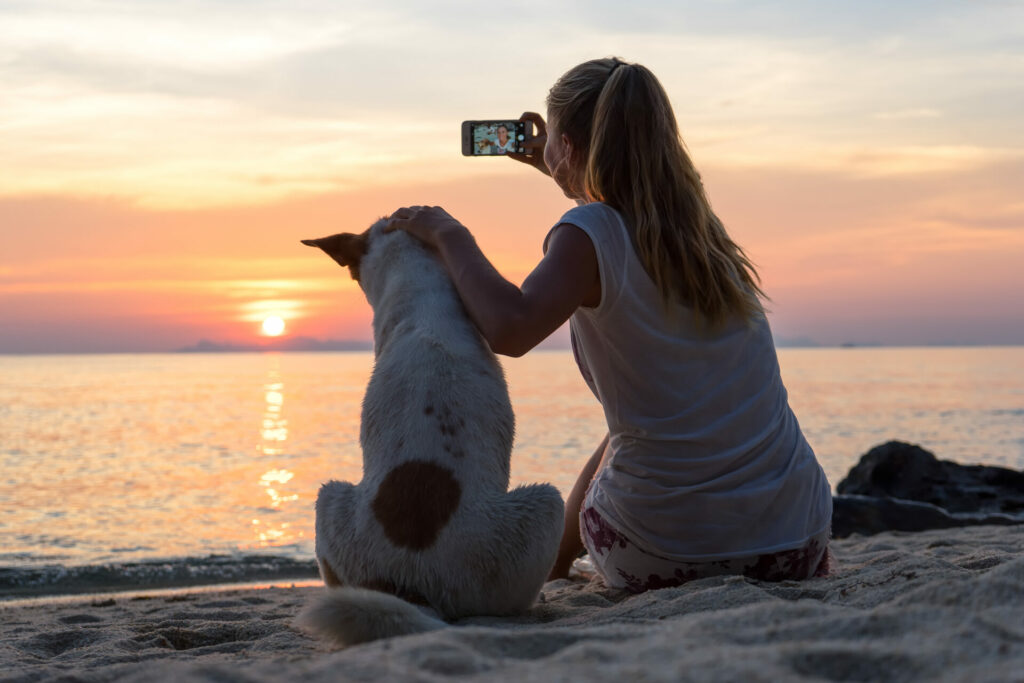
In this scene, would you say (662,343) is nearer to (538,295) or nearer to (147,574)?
(538,295)

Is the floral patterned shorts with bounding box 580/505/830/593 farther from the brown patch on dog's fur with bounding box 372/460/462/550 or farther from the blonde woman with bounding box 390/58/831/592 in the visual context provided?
the brown patch on dog's fur with bounding box 372/460/462/550

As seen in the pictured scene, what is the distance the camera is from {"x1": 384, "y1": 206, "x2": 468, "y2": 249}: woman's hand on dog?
403 cm

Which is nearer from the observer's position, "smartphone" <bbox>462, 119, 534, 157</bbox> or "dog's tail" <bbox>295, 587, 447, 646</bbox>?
"dog's tail" <bbox>295, 587, 447, 646</bbox>

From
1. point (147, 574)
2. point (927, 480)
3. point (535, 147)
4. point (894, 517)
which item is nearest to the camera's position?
point (535, 147)

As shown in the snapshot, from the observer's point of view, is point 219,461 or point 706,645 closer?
point 706,645

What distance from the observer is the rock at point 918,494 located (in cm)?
819

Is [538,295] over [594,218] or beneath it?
beneath

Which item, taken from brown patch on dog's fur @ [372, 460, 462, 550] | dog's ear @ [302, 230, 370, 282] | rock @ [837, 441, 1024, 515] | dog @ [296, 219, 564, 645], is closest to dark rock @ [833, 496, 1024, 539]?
rock @ [837, 441, 1024, 515]

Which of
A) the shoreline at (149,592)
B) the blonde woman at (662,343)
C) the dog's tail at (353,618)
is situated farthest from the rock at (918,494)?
the dog's tail at (353,618)

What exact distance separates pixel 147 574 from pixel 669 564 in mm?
6359

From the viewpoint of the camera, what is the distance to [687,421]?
3.54 metres

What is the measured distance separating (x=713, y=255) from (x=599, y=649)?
1.86m

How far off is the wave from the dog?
5.34m

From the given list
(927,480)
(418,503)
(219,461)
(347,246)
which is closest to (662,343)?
(418,503)
